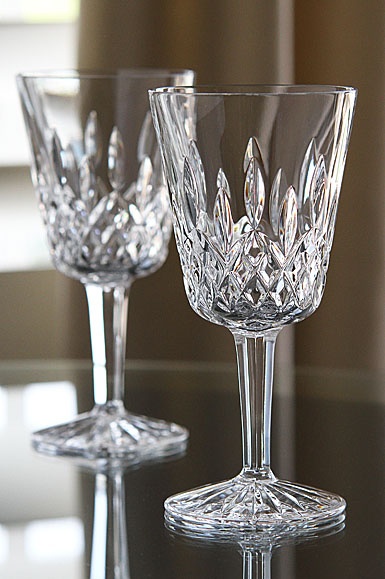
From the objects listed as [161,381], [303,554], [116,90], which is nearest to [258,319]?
[303,554]

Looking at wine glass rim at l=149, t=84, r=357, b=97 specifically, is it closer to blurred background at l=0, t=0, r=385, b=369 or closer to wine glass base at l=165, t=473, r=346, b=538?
wine glass base at l=165, t=473, r=346, b=538

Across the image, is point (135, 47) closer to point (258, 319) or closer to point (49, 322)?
point (49, 322)

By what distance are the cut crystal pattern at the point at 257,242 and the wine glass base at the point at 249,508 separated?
0.37ft

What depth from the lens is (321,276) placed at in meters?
0.85

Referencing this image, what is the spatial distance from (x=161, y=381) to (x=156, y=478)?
384mm

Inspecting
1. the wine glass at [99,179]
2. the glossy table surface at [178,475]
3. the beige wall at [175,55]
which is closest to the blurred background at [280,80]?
the beige wall at [175,55]

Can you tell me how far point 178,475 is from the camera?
3.14 feet

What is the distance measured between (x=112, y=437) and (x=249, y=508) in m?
0.28

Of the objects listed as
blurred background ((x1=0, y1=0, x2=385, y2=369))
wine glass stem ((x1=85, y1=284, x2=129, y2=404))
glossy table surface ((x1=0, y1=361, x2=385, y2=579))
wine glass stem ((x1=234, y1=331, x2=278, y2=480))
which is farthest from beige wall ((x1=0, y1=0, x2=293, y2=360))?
wine glass stem ((x1=234, y1=331, x2=278, y2=480))

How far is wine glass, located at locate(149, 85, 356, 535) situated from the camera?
0.79m

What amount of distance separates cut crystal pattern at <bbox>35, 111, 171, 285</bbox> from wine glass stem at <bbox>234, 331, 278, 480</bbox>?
28 cm

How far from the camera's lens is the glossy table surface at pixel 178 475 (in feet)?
2.41

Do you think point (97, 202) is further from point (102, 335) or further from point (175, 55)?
point (175, 55)

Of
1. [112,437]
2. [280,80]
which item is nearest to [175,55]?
[280,80]
